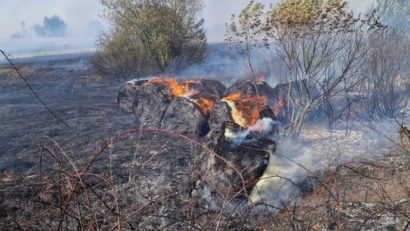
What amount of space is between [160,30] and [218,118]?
1101 cm

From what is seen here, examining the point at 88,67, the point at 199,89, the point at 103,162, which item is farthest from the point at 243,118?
the point at 88,67

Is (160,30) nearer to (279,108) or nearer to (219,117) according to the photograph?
(279,108)

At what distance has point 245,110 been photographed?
9.56 meters

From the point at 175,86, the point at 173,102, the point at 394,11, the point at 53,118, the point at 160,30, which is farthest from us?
the point at 394,11

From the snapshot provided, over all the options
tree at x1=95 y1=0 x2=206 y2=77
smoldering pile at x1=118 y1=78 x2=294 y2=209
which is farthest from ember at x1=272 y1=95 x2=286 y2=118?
tree at x1=95 y1=0 x2=206 y2=77

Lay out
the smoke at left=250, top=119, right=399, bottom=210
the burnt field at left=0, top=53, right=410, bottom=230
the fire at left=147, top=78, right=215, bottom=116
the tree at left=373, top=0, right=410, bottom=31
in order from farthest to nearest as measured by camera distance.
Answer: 1. the tree at left=373, top=0, right=410, bottom=31
2. the fire at left=147, top=78, right=215, bottom=116
3. the smoke at left=250, top=119, right=399, bottom=210
4. the burnt field at left=0, top=53, right=410, bottom=230

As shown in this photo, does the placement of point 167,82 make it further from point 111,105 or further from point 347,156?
point 347,156

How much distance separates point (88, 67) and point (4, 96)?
35.1 feet

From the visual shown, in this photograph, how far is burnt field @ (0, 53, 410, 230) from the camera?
4898 mm

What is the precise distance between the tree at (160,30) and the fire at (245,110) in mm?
10487

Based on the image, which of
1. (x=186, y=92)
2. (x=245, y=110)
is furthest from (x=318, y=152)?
(x=186, y=92)

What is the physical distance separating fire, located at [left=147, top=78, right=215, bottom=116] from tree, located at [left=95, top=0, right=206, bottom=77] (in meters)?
6.70

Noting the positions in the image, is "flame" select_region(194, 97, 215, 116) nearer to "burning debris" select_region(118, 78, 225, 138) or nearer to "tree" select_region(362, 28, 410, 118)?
"burning debris" select_region(118, 78, 225, 138)

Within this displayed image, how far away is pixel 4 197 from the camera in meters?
7.29
